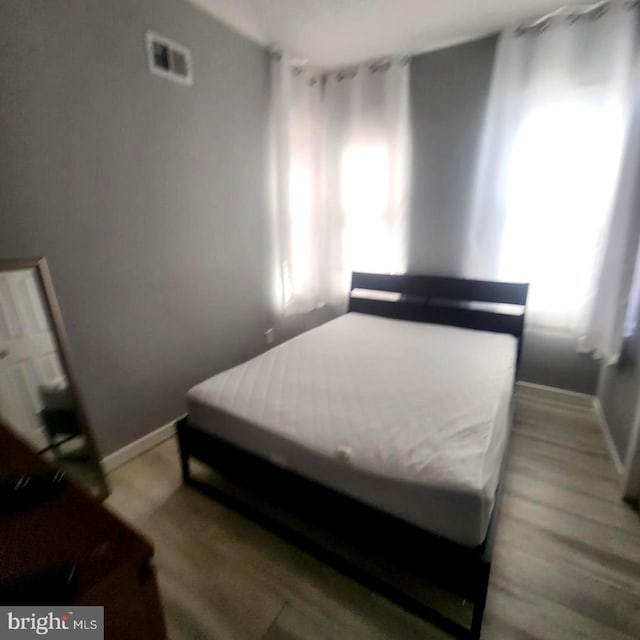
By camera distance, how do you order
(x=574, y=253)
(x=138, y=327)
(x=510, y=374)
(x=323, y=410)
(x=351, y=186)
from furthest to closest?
1. (x=351, y=186)
2. (x=574, y=253)
3. (x=138, y=327)
4. (x=510, y=374)
5. (x=323, y=410)

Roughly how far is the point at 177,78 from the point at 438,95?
1.94m

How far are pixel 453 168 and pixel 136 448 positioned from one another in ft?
10.1

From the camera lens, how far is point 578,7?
83.0 inches

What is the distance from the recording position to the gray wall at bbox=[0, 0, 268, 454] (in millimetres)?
1530

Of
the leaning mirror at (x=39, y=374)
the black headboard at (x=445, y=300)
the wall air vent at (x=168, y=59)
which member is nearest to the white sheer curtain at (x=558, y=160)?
the black headboard at (x=445, y=300)

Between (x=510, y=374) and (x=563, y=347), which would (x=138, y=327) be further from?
(x=563, y=347)

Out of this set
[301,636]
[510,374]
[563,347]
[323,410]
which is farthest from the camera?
[563,347]

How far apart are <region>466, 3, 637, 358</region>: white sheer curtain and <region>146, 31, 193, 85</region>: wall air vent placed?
206 cm

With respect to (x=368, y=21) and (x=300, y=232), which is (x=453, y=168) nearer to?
(x=368, y=21)

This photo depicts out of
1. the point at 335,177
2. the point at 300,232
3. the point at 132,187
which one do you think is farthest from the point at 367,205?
the point at 132,187

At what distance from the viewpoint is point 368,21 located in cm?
231

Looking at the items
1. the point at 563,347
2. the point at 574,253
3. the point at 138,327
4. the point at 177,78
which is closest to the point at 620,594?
the point at 563,347

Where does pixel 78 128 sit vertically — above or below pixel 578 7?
below

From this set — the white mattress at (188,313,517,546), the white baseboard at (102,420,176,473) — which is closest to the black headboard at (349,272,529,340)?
the white mattress at (188,313,517,546)
